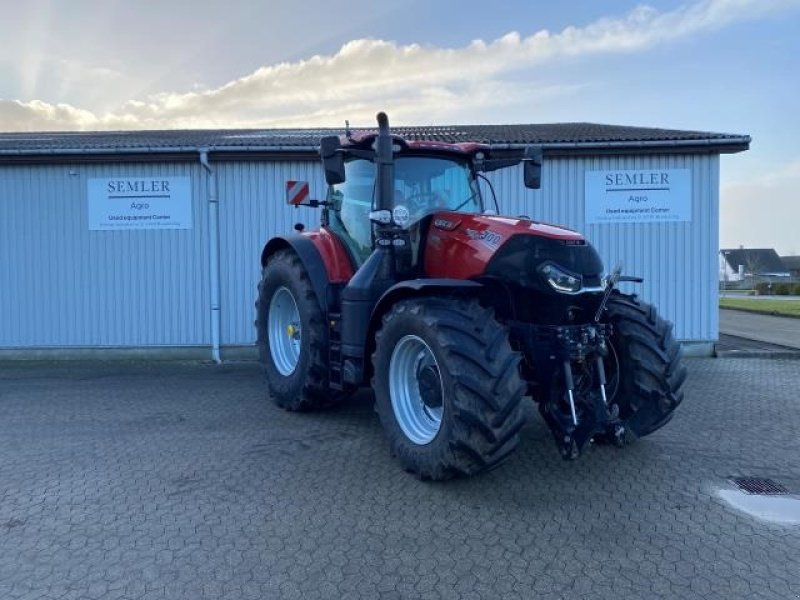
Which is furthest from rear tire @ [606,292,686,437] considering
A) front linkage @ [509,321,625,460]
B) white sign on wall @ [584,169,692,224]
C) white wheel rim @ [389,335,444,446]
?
white sign on wall @ [584,169,692,224]

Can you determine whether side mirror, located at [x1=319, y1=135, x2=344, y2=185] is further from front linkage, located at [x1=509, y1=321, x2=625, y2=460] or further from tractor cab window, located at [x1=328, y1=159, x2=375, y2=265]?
front linkage, located at [x1=509, y1=321, x2=625, y2=460]

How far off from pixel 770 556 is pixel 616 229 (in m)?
7.38

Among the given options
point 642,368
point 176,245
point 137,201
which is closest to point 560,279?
point 642,368

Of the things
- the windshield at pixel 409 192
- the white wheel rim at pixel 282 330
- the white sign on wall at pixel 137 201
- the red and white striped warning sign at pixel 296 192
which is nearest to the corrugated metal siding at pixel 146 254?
the white sign on wall at pixel 137 201

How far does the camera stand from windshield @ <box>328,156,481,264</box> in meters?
5.60

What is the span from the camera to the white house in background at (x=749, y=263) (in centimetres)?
7784

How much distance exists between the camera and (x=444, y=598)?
3.15 meters

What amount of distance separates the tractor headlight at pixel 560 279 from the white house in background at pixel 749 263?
7957 centimetres

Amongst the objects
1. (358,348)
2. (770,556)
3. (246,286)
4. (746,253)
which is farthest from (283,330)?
(746,253)

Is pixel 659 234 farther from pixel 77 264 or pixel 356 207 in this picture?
pixel 77 264

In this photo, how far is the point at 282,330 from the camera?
23.8ft

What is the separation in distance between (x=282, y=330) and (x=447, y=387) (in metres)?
3.46

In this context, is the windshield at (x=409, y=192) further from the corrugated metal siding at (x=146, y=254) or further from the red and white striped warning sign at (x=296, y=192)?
the corrugated metal siding at (x=146, y=254)

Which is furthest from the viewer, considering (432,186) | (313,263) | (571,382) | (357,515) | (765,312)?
(765,312)
